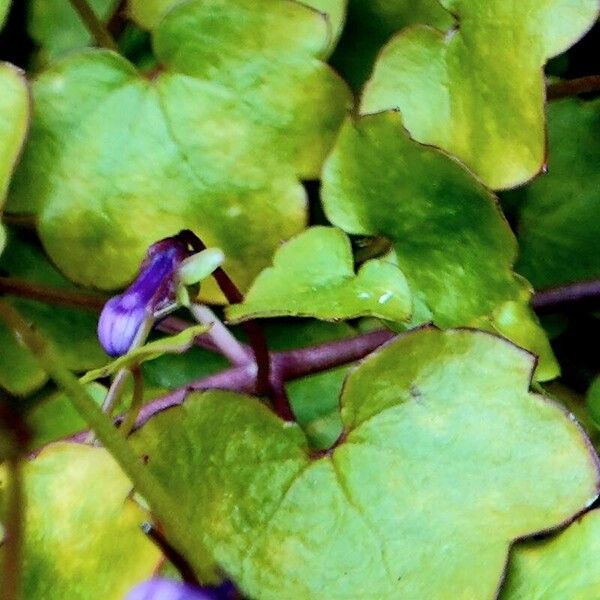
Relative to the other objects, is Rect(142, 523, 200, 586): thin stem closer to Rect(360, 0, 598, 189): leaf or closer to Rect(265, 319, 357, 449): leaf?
Rect(265, 319, 357, 449): leaf

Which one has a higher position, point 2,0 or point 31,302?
point 2,0

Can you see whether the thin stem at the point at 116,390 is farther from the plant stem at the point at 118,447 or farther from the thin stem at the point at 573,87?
the thin stem at the point at 573,87

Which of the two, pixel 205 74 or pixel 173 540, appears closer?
pixel 173 540

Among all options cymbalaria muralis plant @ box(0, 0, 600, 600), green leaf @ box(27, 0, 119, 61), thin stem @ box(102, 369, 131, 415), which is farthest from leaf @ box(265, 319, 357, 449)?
green leaf @ box(27, 0, 119, 61)

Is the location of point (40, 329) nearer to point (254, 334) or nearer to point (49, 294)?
point (49, 294)

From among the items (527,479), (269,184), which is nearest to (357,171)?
(269,184)

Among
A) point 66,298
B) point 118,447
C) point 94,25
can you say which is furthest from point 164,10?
point 118,447

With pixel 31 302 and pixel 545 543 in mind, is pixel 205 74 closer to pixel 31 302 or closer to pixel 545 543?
pixel 31 302

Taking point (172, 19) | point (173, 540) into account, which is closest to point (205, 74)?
point (172, 19)
